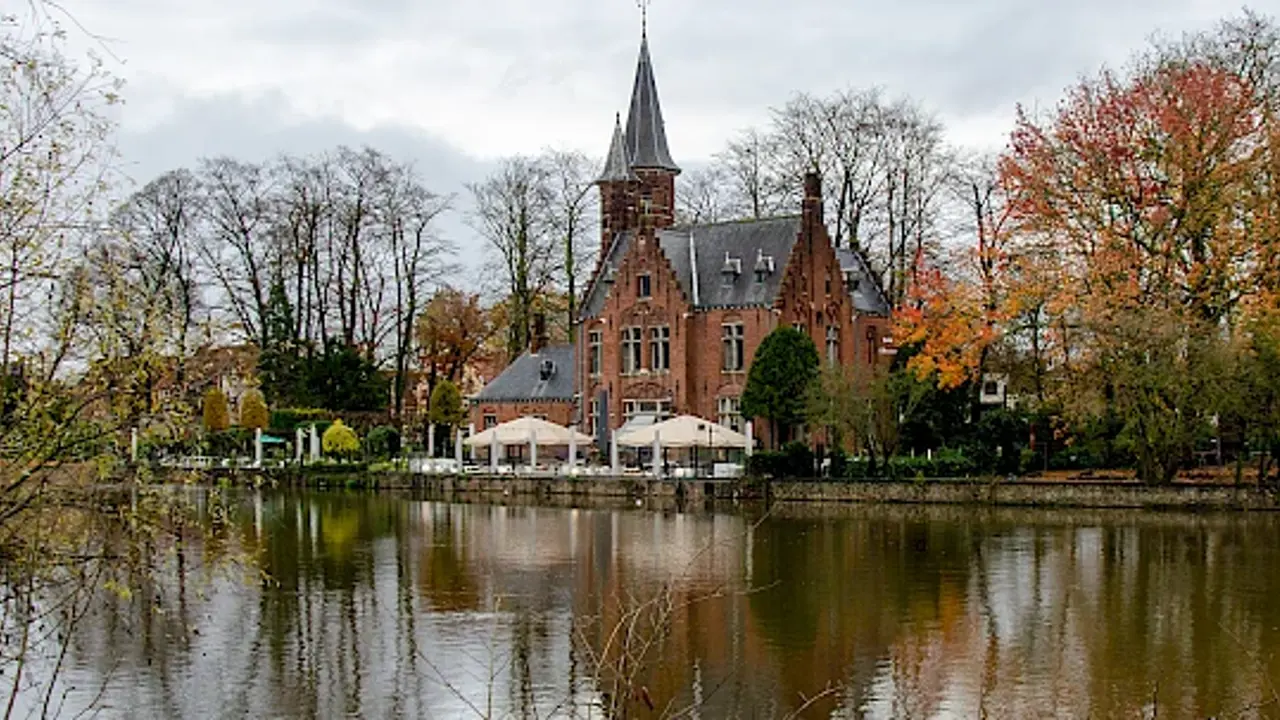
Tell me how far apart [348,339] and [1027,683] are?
4495 centimetres

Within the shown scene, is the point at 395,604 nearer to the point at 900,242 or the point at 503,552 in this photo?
the point at 503,552

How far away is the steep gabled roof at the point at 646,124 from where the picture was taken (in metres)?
47.0

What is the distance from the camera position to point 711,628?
15625 millimetres

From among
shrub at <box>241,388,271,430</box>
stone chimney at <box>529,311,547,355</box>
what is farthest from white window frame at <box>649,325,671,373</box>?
shrub at <box>241,388,271,430</box>

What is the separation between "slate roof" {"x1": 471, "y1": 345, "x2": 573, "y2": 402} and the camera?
4772 centimetres

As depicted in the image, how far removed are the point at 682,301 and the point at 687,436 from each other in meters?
7.31

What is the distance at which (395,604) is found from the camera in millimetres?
17766

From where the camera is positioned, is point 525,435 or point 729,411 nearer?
point 525,435

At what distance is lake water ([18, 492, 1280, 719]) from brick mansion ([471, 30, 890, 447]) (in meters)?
15.7

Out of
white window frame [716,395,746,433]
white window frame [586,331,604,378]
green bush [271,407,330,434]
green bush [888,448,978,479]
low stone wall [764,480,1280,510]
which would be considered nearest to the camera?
low stone wall [764,480,1280,510]

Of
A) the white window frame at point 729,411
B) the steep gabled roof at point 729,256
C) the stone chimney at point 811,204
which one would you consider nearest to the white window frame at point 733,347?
the steep gabled roof at point 729,256

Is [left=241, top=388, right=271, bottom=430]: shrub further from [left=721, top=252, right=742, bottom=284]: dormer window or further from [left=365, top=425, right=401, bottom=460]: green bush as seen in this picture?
[left=721, top=252, right=742, bottom=284]: dormer window

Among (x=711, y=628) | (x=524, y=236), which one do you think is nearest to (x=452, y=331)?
(x=524, y=236)

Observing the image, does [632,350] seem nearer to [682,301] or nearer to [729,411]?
[682,301]
